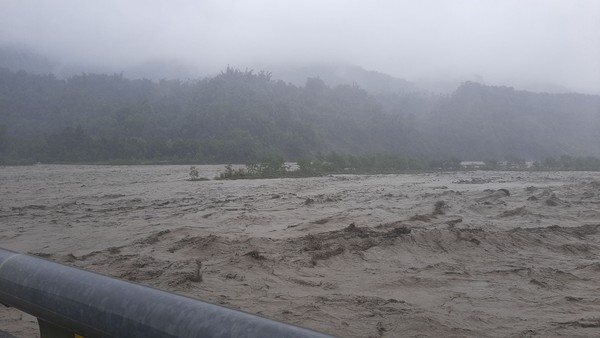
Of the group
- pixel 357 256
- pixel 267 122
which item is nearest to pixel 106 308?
pixel 357 256

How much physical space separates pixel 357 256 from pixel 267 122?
4334cm

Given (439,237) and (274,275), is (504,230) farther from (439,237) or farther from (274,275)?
(274,275)

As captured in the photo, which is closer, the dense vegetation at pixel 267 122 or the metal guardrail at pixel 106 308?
the metal guardrail at pixel 106 308

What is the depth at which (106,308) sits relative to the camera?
5.58ft

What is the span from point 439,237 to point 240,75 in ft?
203

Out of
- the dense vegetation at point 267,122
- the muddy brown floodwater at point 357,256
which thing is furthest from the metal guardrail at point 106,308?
the dense vegetation at point 267,122

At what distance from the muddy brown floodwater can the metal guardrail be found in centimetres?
170

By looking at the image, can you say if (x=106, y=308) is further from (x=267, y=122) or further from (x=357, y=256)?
(x=267, y=122)

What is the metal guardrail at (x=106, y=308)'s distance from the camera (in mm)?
1428

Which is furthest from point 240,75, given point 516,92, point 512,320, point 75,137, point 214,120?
point 512,320

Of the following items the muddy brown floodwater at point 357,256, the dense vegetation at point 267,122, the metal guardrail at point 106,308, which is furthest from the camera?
the dense vegetation at point 267,122

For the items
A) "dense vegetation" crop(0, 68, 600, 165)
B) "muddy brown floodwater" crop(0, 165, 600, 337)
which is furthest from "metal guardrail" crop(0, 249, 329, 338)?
"dense vegetation" crop(0, 68, 600, 165)

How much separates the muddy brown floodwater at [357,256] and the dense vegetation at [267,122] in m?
20.8

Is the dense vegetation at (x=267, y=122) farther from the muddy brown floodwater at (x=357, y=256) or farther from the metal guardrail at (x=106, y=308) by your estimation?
the metal guardrail at (x=106, y=308)
